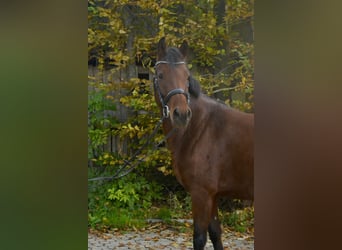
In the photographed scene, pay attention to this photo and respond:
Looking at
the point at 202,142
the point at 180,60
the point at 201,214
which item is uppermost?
the point at 180,60

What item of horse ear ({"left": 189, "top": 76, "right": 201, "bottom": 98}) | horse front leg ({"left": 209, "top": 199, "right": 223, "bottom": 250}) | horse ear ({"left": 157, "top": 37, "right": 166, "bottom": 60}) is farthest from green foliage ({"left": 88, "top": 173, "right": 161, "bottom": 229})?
horse ear ({"left": 157, "top": 37, "right": 166, "bottom": 60})

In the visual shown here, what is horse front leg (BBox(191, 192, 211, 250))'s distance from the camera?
2.22 meters

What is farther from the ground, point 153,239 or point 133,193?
point 133,193

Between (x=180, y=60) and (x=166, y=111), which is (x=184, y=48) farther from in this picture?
(x=166, y=111)

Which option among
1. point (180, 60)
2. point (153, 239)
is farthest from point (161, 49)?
point (153, 239)

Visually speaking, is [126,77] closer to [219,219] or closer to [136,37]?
[136,37]

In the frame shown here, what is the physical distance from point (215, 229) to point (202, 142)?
457 mm

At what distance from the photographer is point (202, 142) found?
7.41 ft

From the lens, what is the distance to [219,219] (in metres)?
2.23

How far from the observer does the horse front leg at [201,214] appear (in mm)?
2223

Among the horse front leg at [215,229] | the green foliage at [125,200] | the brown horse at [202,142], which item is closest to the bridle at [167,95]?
the brown horse at [202,142]

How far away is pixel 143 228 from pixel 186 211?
244 mm

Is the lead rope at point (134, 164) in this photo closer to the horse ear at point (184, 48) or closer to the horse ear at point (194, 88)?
the horse ear at point (194, 88)
